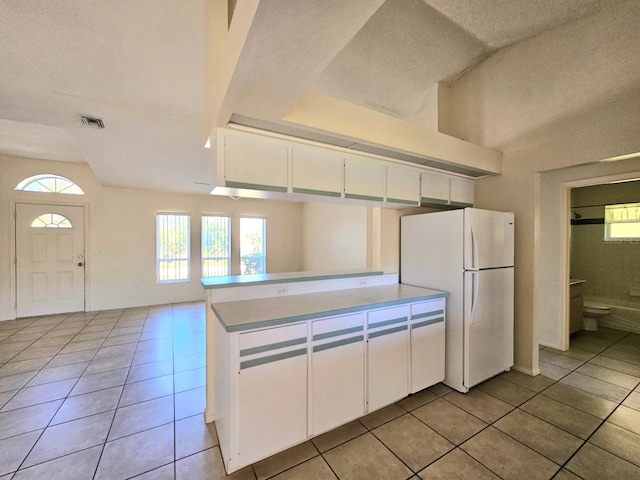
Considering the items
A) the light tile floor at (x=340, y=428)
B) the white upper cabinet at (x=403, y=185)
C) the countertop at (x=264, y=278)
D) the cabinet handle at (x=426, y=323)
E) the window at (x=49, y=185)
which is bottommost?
the light tile floor at (x=340, y=428)

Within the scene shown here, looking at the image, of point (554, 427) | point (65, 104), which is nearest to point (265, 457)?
point (554, 427)

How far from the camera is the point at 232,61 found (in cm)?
127

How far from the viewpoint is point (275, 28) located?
104 centimetres

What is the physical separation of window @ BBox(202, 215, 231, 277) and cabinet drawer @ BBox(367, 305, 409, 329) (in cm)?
485

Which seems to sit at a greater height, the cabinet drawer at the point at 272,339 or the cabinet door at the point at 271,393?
the cabinet drawer at the point at 272,339

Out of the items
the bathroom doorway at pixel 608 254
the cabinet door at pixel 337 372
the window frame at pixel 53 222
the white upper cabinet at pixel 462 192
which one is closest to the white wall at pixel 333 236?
the white upper cabinet at pixel 462 192

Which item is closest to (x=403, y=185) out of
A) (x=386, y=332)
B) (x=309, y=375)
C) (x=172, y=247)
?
(x=386, y=332)

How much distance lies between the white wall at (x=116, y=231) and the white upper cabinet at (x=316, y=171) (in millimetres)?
4472

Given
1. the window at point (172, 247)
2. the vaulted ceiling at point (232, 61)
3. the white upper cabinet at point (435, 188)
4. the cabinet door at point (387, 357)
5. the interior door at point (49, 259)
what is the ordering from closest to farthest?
the vaulted ceiling at point (232, 61)
the cabinet door at point (387, 357)
the white upper cabinet at point (435, 188)
the interior door at point (49, 259)
the window at point (172, 247)

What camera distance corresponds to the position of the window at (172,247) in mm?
5586

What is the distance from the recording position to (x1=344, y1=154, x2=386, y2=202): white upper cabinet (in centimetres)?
233

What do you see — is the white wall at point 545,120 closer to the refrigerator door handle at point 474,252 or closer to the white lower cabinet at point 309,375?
the refrigerator door handle at point 474,252

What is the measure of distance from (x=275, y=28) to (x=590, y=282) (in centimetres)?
624

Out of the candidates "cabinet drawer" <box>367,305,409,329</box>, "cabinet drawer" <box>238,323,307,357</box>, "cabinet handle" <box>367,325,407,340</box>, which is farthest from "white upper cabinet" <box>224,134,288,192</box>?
"cabinet handle" <box>367,325,407,340</box>
